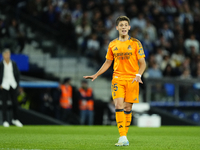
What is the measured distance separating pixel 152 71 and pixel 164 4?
657cm

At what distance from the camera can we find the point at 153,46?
2006 cm

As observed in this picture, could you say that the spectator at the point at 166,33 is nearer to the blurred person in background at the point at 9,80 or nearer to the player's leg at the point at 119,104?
the blurred person in background at the point at 9,80

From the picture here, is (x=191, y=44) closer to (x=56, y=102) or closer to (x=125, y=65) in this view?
(x=56, y=102)

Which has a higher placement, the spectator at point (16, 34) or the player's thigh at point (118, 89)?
the spectator at point (16, 34)

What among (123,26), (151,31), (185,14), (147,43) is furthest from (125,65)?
(185,14)

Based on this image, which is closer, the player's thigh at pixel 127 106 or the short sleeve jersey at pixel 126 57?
the short sleeve jersey at pixel 126 57

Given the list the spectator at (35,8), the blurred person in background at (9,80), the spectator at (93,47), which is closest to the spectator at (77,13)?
the spectator at (35,8)

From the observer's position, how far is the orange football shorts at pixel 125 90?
24.8 ft

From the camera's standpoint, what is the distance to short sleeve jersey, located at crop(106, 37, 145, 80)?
7.70 m

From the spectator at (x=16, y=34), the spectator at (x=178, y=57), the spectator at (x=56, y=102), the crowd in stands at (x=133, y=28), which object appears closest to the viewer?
the spectator at (x=56, y=102)

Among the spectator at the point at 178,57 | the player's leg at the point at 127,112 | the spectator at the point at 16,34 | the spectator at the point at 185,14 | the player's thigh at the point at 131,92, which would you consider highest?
the spectator at the point at 185,14

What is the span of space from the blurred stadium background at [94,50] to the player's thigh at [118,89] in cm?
842

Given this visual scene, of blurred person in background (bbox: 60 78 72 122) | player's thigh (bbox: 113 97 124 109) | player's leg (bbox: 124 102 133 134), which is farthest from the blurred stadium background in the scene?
player's thigh (bbox: 113 97 124 109)

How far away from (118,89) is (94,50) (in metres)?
10.5
